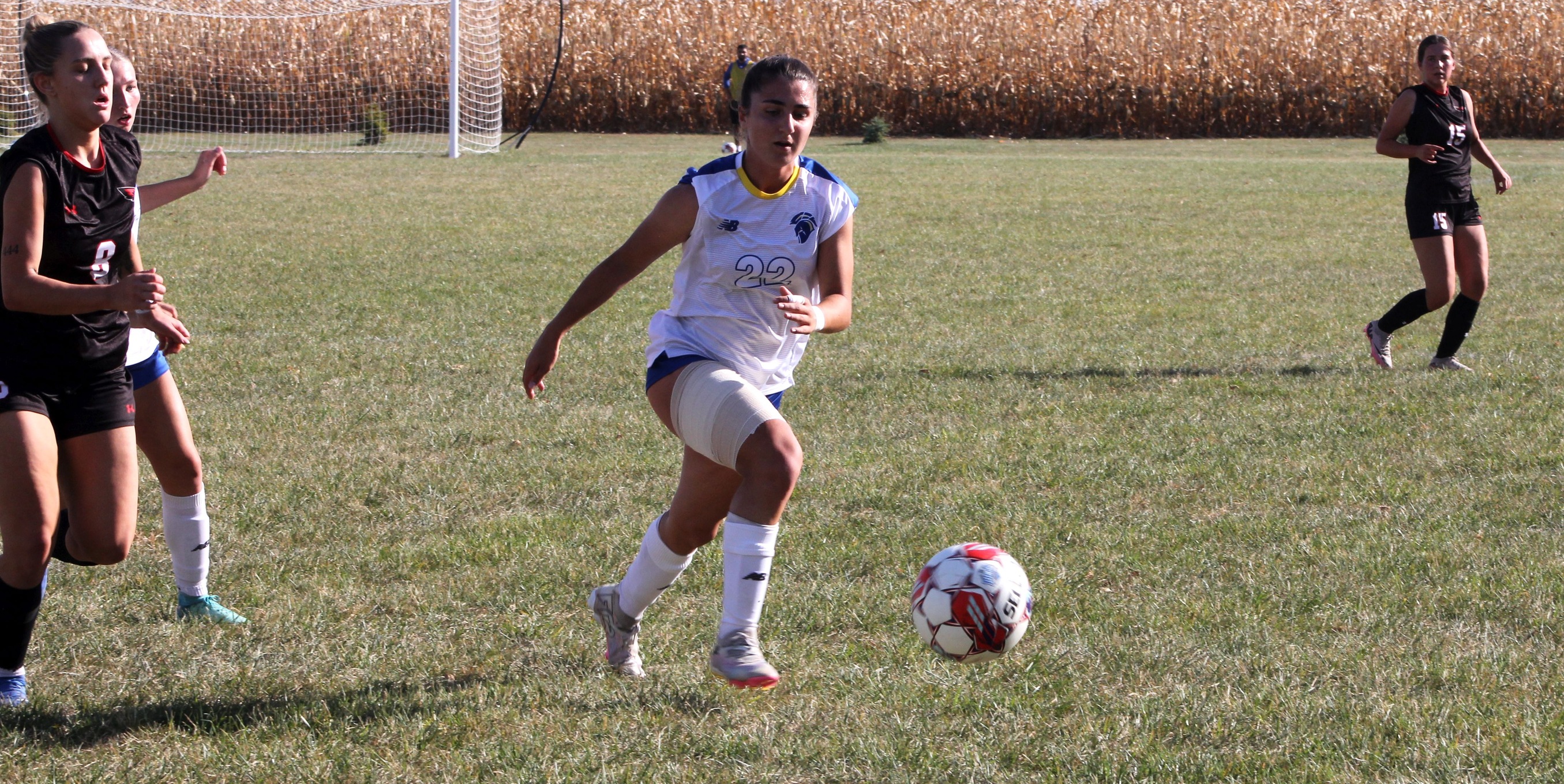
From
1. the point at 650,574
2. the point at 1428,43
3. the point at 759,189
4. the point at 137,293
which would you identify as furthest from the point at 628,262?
the point at 1428,43

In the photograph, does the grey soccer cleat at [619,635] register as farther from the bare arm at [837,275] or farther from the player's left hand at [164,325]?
the player's left hand at [164,325]

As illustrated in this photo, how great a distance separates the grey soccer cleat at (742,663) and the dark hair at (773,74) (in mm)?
1488

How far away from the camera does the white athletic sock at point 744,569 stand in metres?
3.86

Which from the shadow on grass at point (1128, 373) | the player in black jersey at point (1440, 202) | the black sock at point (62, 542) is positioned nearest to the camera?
the black sock at point (62, 542)

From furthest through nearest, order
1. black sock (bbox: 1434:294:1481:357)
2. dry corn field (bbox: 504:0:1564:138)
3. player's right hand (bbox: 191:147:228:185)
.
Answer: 1. dry corn field (bbox: 504:0:1564:138)
2. black sock (bbox: 1434:294:1481:357)
3. player's right hand (bbox: 191:147:228:185)

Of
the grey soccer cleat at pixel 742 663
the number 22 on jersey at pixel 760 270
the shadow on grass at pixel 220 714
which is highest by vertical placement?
the number 22 on jersey at pixel 760 270

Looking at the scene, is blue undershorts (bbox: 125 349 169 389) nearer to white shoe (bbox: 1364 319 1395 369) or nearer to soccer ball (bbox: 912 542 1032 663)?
soccer ball (bbox: 912 542 1032 663)

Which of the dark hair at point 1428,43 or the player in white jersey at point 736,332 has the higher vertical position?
the dark hair at point 1428,43

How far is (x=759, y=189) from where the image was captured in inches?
161

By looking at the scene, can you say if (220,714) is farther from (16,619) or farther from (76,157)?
(76,157)

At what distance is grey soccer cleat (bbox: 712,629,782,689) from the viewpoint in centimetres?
386

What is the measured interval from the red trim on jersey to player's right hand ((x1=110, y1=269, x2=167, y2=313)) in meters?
0.46

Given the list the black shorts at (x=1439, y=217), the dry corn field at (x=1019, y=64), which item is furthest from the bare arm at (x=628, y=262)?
the dry corn field at (x=1019, y=64)

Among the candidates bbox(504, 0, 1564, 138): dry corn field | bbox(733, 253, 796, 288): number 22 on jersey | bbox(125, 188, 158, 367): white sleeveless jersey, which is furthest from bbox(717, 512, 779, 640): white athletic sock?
bbox(504, 0, 1564, 138): dry corn field
